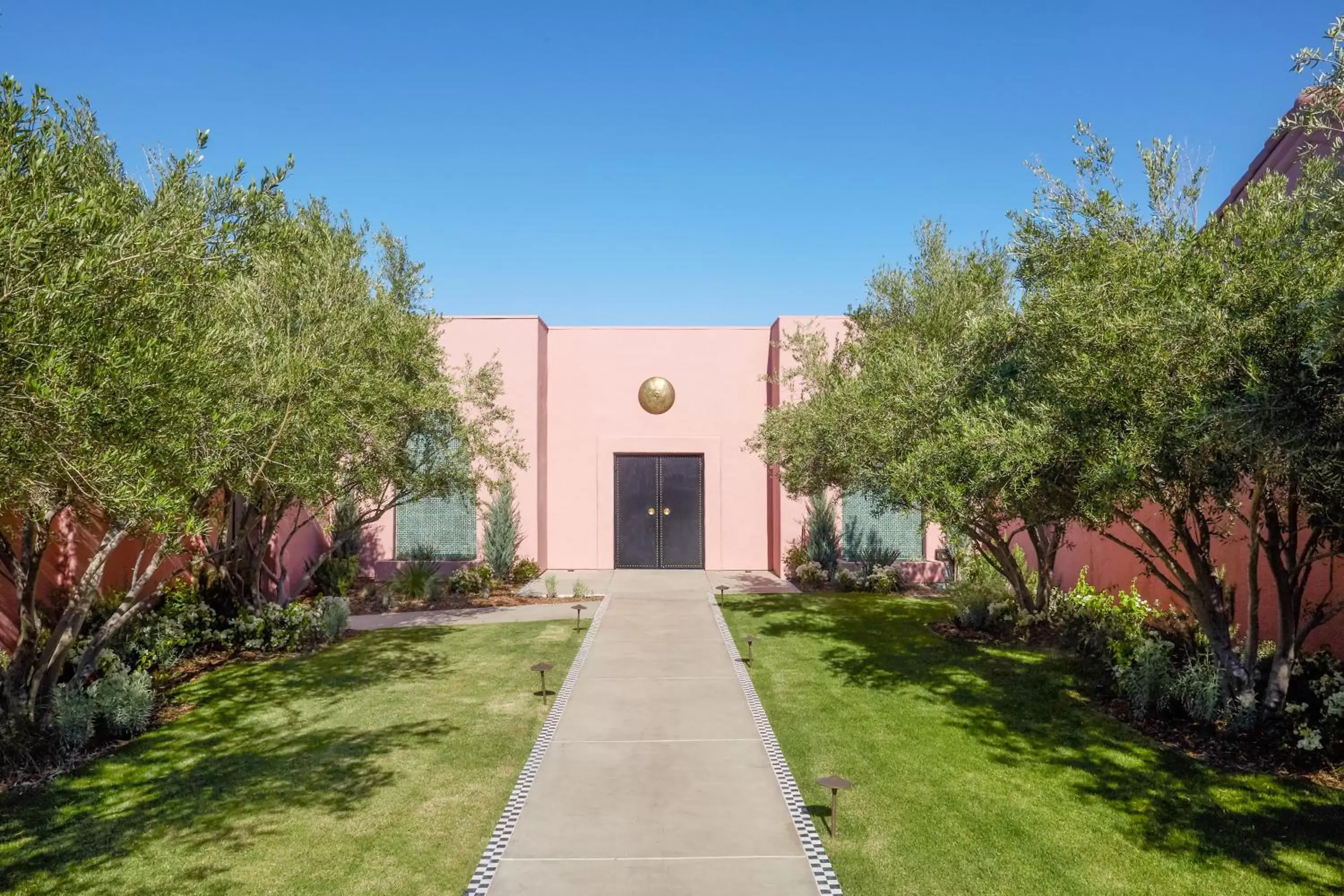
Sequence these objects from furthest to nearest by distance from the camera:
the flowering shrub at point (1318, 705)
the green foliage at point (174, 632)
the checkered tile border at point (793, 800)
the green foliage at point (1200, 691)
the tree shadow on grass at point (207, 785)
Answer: the green foliage at point (174, 632) → the green foliage at point (1200, 691) → the flowering shrub at point (1318, 705) → the tree shadow on grass at point (207, 785) → the checkered tile border at point (793, 800)

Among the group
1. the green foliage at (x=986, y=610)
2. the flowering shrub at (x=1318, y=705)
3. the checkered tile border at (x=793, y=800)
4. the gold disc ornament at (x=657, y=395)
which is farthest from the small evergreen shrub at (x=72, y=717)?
the gold disc ornament at (x=657, y=395)

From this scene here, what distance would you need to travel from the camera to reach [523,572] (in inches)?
706

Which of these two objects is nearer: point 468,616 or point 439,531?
point 468,616

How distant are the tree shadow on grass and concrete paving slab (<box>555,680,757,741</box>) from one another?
1.43 m

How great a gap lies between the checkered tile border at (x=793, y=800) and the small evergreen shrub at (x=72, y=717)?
629cm

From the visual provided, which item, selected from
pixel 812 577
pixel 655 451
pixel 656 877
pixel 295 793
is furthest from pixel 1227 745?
pixel 655 451

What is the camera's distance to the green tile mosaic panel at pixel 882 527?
60.6ft

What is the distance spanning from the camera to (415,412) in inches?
475

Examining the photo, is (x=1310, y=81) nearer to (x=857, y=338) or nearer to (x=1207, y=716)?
(x=1207, y=716)

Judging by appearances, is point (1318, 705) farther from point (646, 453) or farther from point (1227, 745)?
point (646, 453)

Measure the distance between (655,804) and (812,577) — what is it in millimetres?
11237

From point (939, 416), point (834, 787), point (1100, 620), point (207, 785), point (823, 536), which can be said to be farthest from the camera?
point (823, 536)

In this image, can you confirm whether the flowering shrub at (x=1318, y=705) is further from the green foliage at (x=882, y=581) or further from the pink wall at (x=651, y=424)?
the pink wall at (x=651, y=424)

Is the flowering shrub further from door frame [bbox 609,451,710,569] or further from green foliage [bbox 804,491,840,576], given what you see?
door frame [bbox 609,451,710,569]
